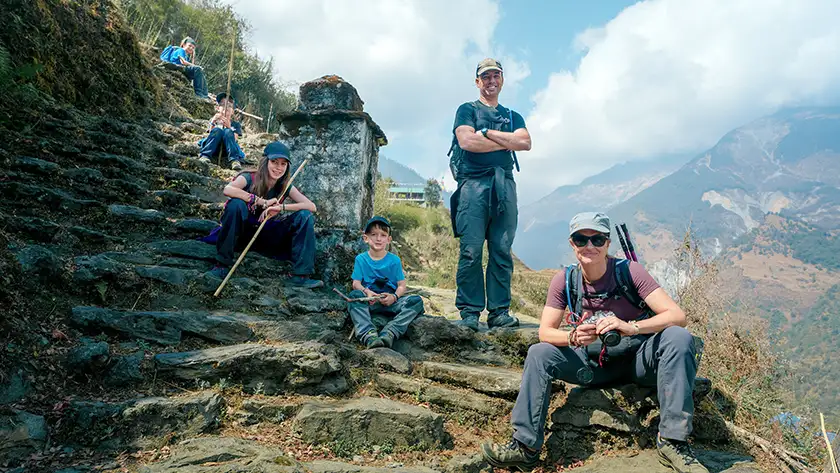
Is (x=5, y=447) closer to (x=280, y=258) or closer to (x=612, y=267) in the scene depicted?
(x=280, y=258)

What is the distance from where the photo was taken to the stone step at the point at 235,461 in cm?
237

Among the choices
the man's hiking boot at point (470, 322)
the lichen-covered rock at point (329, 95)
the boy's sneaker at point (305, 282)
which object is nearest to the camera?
the man's hiking boot at point (470, 322)

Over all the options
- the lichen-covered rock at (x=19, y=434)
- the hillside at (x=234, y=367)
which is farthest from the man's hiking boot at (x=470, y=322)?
the lichen-covered rock at (x=19, y=434)

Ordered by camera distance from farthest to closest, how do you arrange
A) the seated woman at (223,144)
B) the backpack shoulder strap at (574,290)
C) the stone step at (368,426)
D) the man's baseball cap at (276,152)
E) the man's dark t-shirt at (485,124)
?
the seated woman at (223,144) < the man's baseball cap at (276,152) < the man's dark t-shirt at (485,124) < the backpack shoulder strap at (574,290) < the stone step at (368,426)

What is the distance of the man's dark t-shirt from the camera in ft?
15.1

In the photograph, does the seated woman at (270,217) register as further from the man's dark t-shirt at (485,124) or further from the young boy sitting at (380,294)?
the man's dark t-shirt at (485,124)

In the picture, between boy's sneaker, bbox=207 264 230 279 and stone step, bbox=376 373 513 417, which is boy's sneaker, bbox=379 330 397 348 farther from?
boy's sneaker, bbox=207 264 230 279

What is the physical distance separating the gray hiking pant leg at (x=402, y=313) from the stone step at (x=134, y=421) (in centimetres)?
159

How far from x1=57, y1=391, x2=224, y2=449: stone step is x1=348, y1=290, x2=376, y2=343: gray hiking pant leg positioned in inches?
54.9

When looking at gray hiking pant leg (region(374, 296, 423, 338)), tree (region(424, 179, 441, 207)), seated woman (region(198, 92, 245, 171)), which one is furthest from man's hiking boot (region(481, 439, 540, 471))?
tree (region(424, 179, 441, 207))

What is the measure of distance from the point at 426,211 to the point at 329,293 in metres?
17.8

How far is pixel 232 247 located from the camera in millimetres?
4625

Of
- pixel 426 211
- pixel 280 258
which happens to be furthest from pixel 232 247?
pixel 426 211

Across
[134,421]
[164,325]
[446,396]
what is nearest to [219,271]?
[164,325]
